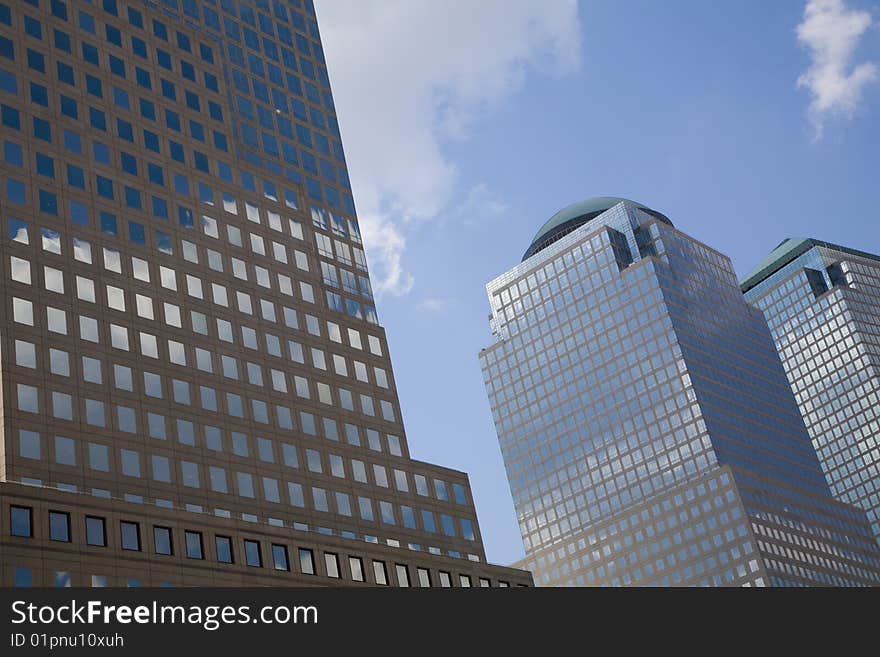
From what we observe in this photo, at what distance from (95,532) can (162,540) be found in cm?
532

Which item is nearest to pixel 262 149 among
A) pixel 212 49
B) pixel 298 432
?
pixel 212 49

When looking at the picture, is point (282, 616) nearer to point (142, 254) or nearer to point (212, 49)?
point (142, 254)

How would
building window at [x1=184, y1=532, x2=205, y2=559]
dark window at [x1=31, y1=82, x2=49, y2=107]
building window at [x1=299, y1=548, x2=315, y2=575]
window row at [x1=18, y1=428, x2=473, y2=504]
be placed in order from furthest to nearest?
dark window at [x1=31, y1=82, x2=49, y2=107] → building window at [x1=299, y1=548, x2=315, y2=575] → building window at [x1=184, y1=532, x2=205, y2=559] → window row at [x1=18, y1=428, x2=473, y2=504]

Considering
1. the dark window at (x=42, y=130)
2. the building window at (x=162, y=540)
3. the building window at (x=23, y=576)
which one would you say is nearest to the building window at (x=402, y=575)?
the building window at (x=162, y=540)

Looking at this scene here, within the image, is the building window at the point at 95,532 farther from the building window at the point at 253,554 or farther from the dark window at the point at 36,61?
the dark window at the point at 36,61

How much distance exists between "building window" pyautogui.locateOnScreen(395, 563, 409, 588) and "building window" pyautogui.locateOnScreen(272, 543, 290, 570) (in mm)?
Result: 11647

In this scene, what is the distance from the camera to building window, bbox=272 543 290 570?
91.1 meters

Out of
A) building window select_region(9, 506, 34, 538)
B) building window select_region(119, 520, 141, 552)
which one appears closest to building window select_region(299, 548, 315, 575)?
building window select_region(119, 520, 141, 552)

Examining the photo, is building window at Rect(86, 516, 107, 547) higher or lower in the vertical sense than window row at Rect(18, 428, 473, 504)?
lower

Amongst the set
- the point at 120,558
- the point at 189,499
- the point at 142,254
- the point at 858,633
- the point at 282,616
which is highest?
the point at 142,254

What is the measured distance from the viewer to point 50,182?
97062 mm

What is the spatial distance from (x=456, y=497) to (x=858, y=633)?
60573 mm

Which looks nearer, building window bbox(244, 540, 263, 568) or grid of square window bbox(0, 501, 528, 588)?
grid of square window bbox(0, 501, 528, 588)

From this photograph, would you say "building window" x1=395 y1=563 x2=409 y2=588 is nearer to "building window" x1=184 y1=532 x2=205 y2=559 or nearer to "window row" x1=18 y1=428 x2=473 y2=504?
"window row" x1=18 y1=428 x2=473 y2=504
